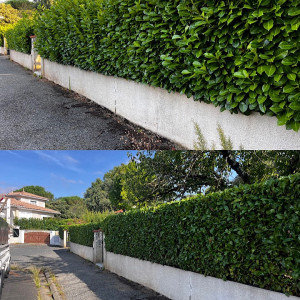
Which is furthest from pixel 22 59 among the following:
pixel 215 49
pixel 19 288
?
pixel 215 49

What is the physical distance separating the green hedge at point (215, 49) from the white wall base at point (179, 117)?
0.67ft

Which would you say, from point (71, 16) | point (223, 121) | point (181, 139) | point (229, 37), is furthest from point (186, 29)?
point (71, 16)

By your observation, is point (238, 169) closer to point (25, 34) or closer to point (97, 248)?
point (97, 248)

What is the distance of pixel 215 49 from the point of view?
209 inches

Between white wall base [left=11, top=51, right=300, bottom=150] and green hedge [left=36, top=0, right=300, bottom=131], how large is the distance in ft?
0.67

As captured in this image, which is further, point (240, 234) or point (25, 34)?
point (25, 34)

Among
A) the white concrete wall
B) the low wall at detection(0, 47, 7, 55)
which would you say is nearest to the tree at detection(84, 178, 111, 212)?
the white concrete wall

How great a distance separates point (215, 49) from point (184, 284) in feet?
13.9

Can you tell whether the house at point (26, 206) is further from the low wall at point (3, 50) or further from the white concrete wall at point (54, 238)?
the low wall at point (3, 50)

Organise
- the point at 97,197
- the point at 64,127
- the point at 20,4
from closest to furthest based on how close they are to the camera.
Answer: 1. the point at 64,127
2. the point at 97,197
3. the point at 20,4

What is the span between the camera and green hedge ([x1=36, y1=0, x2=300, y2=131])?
14.2ft

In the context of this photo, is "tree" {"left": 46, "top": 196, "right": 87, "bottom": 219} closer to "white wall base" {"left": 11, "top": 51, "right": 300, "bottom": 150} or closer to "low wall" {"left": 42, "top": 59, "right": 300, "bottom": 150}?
"low wall" {"left": 42, "top": 59, "right": 300, "bottom": 150}

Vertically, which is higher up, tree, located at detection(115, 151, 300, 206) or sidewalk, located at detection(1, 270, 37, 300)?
tree, located at detection(115, 151, 300, 206)

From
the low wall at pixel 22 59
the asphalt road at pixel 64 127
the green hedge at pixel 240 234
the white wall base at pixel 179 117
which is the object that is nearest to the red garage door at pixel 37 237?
the low wall at pixel 22 59
